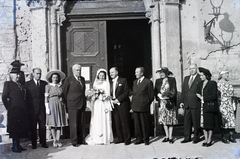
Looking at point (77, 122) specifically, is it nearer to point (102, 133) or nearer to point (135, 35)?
point (102, 133)

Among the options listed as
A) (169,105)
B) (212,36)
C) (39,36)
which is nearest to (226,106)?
→ (169,105)

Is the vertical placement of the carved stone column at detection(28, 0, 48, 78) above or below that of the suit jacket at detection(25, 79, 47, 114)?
above

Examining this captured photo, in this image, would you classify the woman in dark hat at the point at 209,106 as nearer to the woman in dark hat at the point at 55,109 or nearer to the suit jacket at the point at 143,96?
the suit jacket at the point at 143,96

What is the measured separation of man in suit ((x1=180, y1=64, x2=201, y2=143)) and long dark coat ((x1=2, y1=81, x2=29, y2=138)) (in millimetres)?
3568

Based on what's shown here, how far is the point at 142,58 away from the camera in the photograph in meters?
12.3

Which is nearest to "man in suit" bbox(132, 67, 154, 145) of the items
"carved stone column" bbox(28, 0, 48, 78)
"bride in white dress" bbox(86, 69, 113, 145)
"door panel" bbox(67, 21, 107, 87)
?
"bride in white dress" bbox(86, 69, 113, 145)

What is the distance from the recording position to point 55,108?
22.1 feet

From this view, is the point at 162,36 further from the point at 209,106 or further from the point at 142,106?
the point at 209,106

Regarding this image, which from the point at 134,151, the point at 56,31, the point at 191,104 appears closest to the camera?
the point at 134,151

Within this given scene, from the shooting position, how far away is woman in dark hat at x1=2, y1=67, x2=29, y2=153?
6.30 meters

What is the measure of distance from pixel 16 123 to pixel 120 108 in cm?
229

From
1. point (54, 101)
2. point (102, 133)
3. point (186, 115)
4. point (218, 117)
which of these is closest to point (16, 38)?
point (54, 101)

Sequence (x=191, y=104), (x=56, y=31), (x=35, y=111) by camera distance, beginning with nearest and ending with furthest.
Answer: (x=35, y=111), (x=191, y=104), (x=56, y=31)

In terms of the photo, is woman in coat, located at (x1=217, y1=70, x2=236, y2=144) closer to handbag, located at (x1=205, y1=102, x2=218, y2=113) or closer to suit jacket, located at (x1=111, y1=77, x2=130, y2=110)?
handbag, located at (x1=205, y1=102, x2=218, y2=113)
